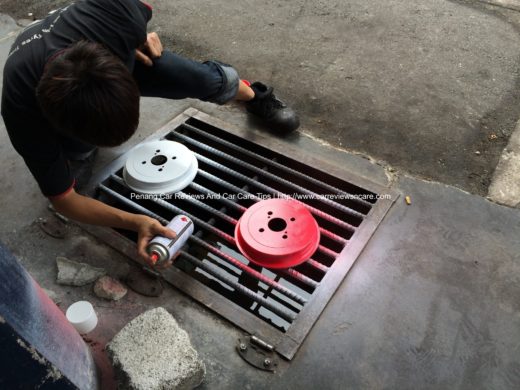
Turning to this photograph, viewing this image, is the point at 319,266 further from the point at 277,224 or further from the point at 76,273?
the point at 76,273

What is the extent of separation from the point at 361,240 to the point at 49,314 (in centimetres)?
129

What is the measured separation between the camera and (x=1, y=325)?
3.15ft

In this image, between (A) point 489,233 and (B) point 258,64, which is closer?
(A) point 489,233

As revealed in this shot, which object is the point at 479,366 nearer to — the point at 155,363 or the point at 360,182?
the point at 360,182

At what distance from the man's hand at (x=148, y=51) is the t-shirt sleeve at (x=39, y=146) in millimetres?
647

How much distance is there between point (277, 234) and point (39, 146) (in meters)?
1.04

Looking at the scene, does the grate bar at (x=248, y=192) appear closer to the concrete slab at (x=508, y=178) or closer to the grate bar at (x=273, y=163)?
the grate bar at (x=273, y=163)

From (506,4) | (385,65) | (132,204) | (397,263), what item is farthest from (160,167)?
(506,4)

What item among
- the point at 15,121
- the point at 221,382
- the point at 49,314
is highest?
the point at 15,121

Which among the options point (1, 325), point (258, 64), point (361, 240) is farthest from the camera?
point (258, 64)

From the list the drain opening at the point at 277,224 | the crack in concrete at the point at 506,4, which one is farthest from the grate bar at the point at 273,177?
the crack in concrete at the point at 506,4

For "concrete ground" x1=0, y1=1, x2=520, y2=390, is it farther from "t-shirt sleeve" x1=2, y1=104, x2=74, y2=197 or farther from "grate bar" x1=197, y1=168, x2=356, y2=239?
"t-shirt sleeve" x1=2, y1=104, x2=74, y2=197

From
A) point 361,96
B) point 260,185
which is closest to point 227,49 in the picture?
point 361,96

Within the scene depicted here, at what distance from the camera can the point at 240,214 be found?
2270mm
